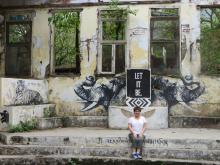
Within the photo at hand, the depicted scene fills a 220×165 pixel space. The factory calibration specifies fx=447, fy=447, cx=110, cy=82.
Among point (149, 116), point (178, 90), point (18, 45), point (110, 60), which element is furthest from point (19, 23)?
point (178, 90)

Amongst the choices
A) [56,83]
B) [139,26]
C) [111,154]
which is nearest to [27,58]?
[56,83]

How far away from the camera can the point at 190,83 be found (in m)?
14.4

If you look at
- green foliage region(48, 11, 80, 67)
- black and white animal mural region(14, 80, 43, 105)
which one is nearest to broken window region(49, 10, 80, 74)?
green foliage region(48, 11, 80, 67)

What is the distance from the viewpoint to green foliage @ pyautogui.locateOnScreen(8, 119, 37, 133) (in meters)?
12.2

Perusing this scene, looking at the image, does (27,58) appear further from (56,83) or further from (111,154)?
(111,154)

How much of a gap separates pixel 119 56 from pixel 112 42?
0.52 metres

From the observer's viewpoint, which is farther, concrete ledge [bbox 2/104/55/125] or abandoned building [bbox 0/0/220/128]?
abandoned building [bbox 0/0/220/128]

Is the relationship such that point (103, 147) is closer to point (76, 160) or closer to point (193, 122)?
point (76, 160)

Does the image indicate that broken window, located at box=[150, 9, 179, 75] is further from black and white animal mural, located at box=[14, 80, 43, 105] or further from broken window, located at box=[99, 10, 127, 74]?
black and white animal mural, located at box=[14, 80, 43, 105]

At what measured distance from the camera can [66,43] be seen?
1559 cm

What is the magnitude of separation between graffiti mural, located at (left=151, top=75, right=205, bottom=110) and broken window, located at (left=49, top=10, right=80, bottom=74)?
2.80m

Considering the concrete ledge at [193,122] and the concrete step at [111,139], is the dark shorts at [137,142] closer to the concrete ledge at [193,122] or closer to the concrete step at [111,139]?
the concrete step at [111,139]

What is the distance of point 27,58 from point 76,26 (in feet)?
6.92

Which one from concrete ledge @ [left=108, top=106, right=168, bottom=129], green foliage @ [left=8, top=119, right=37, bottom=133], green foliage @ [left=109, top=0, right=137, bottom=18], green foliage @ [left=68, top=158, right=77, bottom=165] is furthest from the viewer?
green foliage @ [left=109, top=0, right=137, bottom=18]
